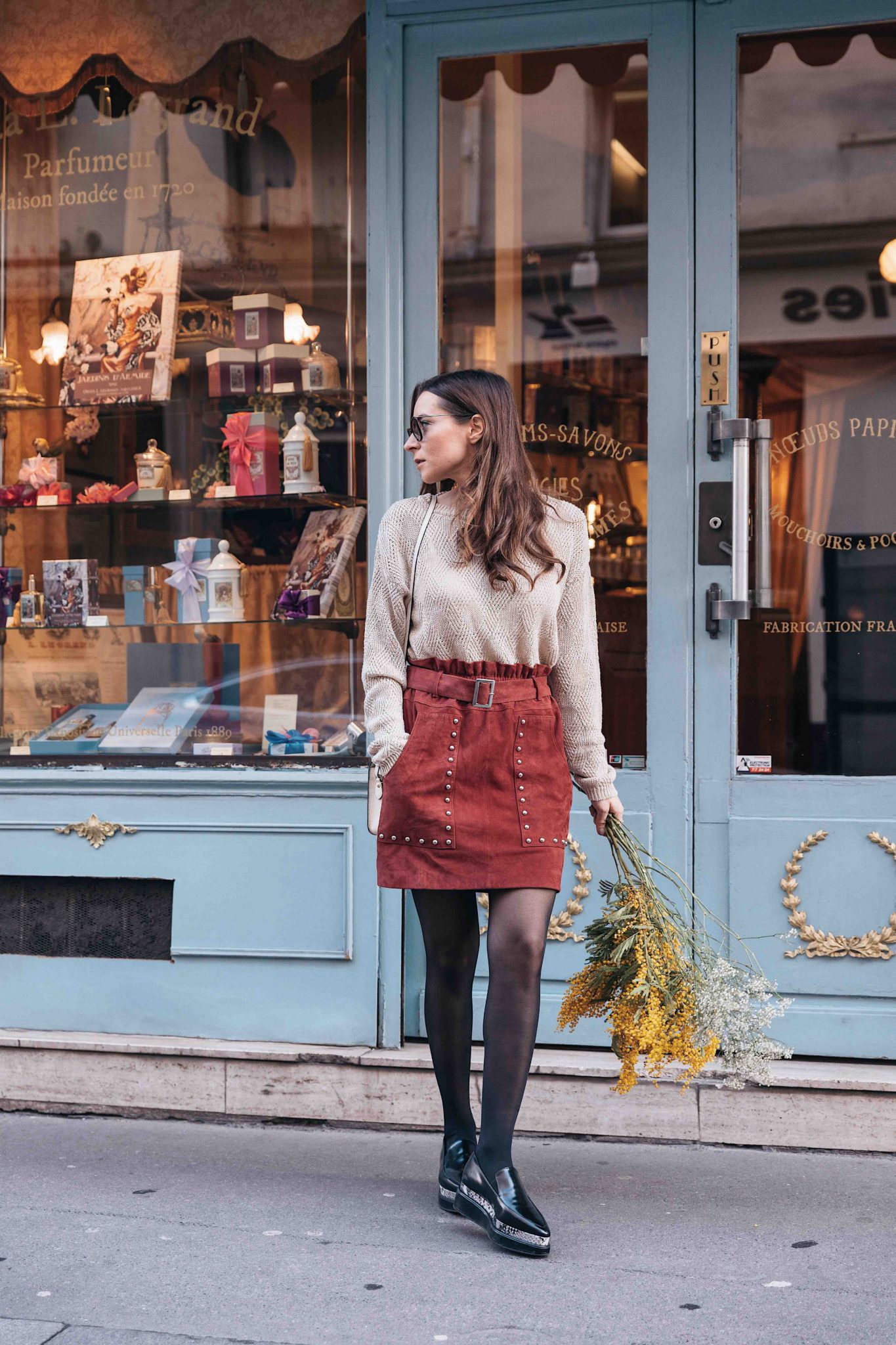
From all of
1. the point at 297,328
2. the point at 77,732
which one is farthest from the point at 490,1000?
the point at 297,328

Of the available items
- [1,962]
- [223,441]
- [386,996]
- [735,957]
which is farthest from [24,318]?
[735,957]

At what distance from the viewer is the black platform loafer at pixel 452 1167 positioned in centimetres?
327

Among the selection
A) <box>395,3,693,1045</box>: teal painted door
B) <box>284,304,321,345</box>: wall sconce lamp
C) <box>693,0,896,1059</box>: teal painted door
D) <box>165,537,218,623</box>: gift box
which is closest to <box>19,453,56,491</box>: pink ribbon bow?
<box>165,537,218,623</box>: gift box

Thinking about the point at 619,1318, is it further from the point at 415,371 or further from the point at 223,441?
the point at 223,441

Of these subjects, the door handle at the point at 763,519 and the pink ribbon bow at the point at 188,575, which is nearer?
the door handle at the point at 763,519

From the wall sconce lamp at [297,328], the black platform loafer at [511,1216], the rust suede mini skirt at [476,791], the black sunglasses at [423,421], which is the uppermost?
the wall sconce lamp at [297,328]

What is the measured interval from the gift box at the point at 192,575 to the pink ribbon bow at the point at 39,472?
550mm

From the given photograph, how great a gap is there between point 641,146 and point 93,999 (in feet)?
10.2

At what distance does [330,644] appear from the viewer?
14.9 ft

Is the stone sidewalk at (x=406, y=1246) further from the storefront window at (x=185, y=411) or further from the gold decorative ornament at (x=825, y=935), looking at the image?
the storefront window at (x=185, y=411)

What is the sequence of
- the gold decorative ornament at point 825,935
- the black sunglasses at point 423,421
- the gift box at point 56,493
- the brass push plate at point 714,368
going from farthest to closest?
the gift box at point 56,493, the brass push plate at point 714,368, the gold decorative ornament at point 825,935, the black sunglasses at point 423,421

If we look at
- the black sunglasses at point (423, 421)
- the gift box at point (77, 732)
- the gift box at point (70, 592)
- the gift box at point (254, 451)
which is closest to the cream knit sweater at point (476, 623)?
the black sunglasses at point (423, 421)

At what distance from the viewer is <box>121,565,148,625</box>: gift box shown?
4723 millimetres

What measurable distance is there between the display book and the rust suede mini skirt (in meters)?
1.25
